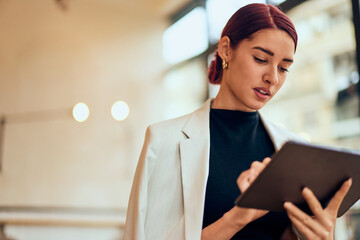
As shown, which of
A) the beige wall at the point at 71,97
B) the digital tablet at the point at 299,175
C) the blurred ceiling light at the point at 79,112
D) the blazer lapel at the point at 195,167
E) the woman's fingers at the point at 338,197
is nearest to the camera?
the digital tablet at the point at 299,175

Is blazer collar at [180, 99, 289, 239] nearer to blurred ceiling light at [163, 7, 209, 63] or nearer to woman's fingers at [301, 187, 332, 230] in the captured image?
woman's fingers at [301, 187, 332, 230]

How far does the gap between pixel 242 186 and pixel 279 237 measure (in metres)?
0.41

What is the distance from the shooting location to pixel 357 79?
3449mm

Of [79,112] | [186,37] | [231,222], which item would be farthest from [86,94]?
[231,222]

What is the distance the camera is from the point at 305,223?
1.02 m

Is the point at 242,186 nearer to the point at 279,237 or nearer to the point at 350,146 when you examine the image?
the point at 279,237

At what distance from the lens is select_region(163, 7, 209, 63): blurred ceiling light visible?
6152mm

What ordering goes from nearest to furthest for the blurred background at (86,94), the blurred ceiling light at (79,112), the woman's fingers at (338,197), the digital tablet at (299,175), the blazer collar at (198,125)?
the digital tablet at (299,175) → the woman's fingers at (338,197) → the blazer collar at (198,125) → the blurred ceiling light at (79,112) → the blurred background at (86,94)

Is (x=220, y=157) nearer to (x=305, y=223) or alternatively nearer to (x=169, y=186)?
(x=169, y=186)

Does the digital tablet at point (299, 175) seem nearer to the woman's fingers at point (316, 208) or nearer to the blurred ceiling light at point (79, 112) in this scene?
the woman's fingers at point (316, 208)

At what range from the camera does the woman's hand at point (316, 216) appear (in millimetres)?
1010

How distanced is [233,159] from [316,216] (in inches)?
14.6

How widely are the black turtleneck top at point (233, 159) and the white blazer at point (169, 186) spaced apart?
0.05 m

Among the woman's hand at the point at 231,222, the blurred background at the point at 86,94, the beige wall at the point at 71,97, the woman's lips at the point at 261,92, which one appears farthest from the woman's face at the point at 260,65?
the beige wall at the point at 71,97
